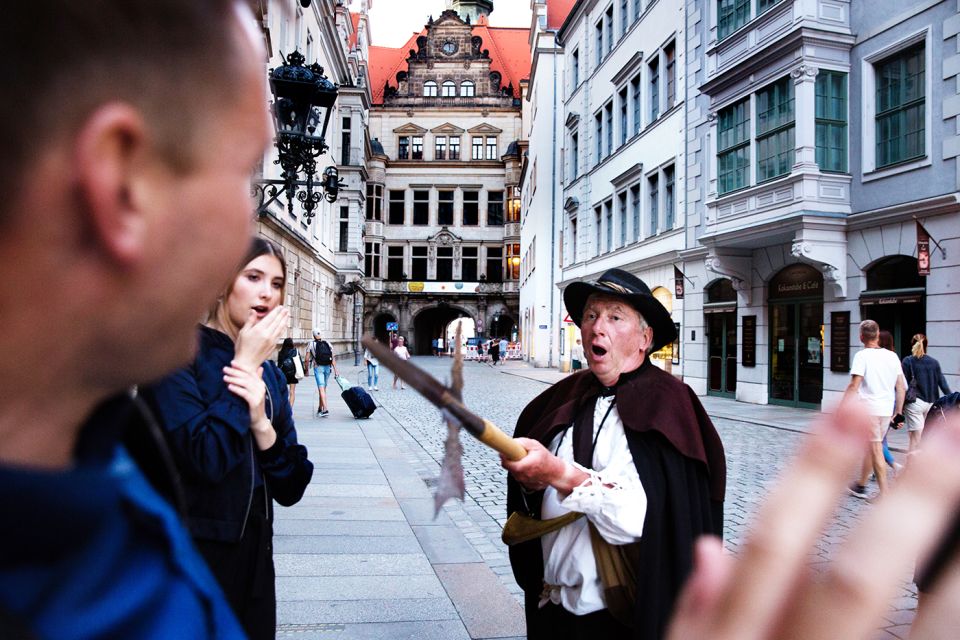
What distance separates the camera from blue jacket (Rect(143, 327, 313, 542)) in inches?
74.9

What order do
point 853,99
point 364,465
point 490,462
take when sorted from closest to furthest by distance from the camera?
point 364,465, point 490,462, point 853,99

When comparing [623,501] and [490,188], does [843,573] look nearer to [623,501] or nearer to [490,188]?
[623,501]

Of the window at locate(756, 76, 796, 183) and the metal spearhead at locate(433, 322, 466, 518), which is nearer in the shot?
the metal spearhead at locate(433, 322, 466, 518)

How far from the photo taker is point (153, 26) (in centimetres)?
49

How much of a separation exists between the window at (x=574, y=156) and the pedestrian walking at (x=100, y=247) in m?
30.8

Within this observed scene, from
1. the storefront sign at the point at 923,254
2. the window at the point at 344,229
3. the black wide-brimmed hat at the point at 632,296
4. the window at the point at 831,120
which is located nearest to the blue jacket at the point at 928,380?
the storefront sign at the point at 923,254

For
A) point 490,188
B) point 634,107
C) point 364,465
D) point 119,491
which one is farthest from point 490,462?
point 490,188

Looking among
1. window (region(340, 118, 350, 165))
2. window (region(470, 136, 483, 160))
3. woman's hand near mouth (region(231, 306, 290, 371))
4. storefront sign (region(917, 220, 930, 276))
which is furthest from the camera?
window (region(470, 136, 483, 160))

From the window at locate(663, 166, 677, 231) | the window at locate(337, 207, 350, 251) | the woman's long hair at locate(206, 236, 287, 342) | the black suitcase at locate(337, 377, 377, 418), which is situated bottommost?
the black suitcase at locate(337, 377, 377, 418)

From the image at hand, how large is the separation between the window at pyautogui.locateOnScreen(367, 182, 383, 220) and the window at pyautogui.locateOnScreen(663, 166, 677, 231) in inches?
1336

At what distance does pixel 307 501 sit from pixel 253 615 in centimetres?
475

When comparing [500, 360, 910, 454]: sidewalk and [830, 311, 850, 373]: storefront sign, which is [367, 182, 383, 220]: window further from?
[830, 311, 850, 373]: storefront sign

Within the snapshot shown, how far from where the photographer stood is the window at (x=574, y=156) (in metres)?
30.5

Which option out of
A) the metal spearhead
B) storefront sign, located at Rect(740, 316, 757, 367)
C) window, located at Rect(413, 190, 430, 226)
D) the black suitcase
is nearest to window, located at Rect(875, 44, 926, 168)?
storefront sign, located at Rect(740, 316, 757, 367)
